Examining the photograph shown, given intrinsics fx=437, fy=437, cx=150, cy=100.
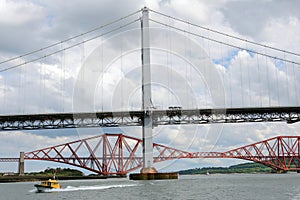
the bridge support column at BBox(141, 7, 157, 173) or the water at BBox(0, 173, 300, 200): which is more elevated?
the bridge support column at BBox(141, 7, 157, 173)

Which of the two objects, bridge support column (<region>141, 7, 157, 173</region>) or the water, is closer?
the water

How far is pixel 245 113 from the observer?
72.6 metres

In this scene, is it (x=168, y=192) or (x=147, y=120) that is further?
(x=147, y=120)

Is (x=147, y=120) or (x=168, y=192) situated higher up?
(x=147, y=120)

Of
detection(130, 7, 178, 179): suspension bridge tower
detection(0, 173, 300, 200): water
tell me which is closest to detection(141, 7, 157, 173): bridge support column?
detection(130, 7, 178, 179): suspension bridge tower

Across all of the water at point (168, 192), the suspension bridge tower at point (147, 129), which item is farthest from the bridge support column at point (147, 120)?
the water at point (168, 192)

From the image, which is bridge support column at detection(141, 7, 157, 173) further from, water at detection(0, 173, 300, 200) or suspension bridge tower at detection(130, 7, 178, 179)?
water at detection(0, 173, 300, 200)

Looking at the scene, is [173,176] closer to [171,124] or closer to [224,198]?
[171,124]

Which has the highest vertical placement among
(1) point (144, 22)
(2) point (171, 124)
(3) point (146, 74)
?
(1) point (144, 22)

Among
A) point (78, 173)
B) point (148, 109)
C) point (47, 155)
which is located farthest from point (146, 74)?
point (78, 173)

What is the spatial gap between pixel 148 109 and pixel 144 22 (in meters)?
15.7

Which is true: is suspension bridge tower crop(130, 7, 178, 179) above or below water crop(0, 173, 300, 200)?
above

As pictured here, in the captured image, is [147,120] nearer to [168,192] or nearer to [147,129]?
[147,129]

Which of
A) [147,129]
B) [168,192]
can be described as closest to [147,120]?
[147,129]
